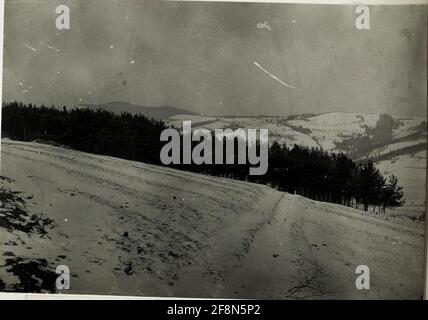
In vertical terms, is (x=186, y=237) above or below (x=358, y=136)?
below

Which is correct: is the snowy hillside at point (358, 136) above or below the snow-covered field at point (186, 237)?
above

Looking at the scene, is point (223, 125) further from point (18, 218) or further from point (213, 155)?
point (18, 218)

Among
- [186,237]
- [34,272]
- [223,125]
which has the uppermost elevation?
[223,125]

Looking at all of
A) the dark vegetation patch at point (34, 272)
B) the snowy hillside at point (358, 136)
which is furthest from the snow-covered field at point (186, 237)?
the snowy hillside at point (358, 136)

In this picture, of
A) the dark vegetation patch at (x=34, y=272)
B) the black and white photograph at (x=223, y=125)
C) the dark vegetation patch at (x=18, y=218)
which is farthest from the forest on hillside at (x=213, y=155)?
the dark vegetation patch at (x=34, y=272)

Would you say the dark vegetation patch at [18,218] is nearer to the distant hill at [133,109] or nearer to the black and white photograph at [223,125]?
the black and white photograph at [223,125]

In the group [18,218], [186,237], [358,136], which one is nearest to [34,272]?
[18,218]

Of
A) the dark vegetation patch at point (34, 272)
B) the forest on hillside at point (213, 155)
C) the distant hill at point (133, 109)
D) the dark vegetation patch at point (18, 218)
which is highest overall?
the distant hill at point (133, 109)
